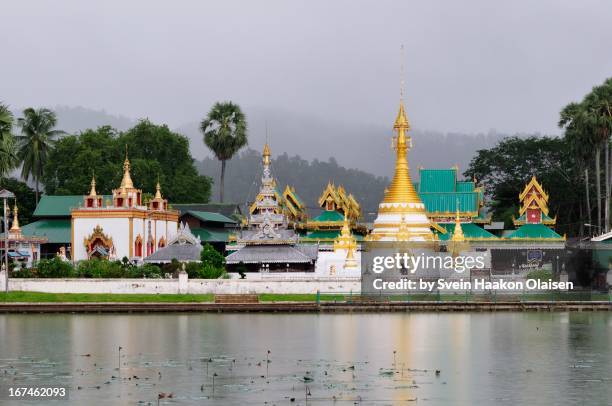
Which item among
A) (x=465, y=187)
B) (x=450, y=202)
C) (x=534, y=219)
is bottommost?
(x=534, y=219)

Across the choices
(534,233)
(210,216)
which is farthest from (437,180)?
(210,216)

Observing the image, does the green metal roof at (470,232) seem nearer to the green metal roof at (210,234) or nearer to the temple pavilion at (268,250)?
the temple pavilion at (268,250)

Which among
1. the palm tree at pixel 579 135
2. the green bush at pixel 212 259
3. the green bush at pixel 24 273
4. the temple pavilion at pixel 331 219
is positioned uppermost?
the palm tree at pixel 579 135

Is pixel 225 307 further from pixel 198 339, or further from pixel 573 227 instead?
pixel 573 227

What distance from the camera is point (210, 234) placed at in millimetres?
95375

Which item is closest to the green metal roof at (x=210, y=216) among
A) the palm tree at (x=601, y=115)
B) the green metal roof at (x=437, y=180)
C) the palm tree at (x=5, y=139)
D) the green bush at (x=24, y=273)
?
the green metal roof at (x=437, y=180)

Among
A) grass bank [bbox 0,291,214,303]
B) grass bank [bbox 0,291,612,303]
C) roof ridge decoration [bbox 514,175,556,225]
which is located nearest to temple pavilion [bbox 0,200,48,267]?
grass bank [bbox 0,291,214,303]

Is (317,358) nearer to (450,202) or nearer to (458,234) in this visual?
(458,234)

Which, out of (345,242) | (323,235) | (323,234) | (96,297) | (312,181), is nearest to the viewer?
(96,297)

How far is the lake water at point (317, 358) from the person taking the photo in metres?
36.0

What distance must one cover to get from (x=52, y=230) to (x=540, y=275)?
3426 centimetres

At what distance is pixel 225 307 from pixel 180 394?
103 feet

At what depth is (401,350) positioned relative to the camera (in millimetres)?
46969

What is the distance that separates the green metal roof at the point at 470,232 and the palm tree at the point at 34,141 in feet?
130
